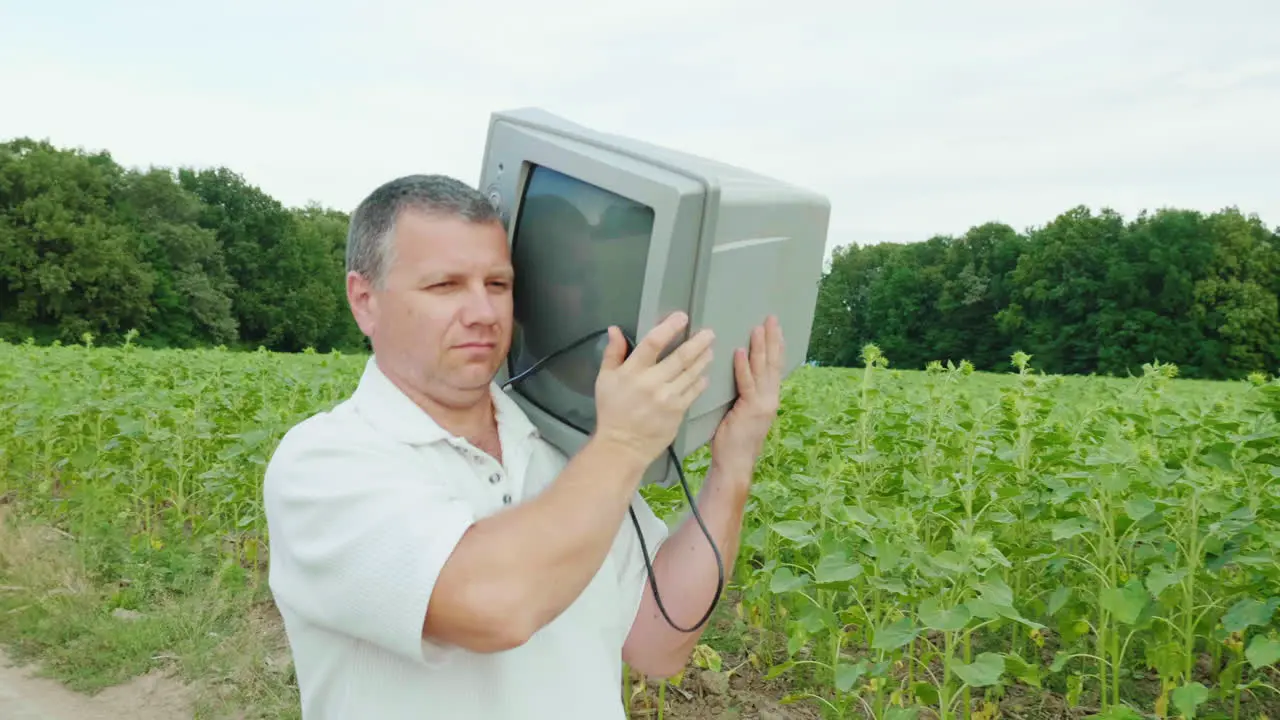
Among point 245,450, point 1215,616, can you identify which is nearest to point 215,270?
point 245,450

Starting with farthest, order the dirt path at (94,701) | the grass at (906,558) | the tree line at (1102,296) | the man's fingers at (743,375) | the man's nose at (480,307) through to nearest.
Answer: the tree line at (1102,296) → the dirt path at (94,701) → the grass at (906,558) → the man's fingers at (743,375) → the man's nose at (480,307)

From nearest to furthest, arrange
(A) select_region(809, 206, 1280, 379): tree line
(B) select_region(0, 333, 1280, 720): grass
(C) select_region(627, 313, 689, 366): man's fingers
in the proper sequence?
(C) select_region(627, 313, 689, 366): man's fingers
(B) select_region(0, 333, 1280, 720): grass
(A) select_region(809, 206, 1280, 379): tree line

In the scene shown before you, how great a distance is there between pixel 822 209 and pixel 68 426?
6935mm

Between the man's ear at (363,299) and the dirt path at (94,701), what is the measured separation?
307 centimetres

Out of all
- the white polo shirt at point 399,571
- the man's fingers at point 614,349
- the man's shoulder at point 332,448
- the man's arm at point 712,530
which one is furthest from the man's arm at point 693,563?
the man's shoulder at point 332,448

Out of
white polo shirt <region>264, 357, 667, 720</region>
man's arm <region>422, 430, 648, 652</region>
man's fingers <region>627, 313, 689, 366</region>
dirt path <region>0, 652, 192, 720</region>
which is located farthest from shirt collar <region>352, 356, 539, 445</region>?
dirt path <region>0, 652, 192, 720</region>

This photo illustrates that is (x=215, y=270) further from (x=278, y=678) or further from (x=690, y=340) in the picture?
(x=690, y=340)

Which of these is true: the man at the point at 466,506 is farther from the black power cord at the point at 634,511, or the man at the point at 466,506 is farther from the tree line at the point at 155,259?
the tree line at the point at 155,259

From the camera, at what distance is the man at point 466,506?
139 cm

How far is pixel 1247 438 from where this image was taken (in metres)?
2.98

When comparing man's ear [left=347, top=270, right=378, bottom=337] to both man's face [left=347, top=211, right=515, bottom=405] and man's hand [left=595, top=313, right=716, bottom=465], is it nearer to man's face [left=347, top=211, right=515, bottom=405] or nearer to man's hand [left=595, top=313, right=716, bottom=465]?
man's face [left=347, top=211, right=515, bottom=405]

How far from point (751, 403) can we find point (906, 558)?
1.10 metres

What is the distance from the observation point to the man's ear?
66.2 inches

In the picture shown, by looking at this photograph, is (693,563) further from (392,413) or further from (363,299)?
(363,299)
